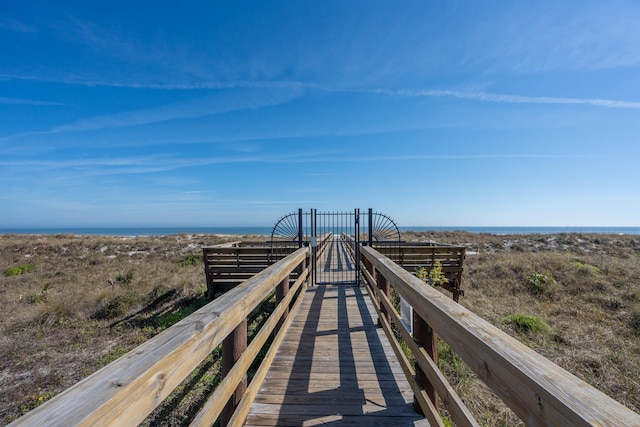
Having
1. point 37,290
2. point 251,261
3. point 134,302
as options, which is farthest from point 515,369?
point 37,290

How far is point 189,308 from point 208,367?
138 inches

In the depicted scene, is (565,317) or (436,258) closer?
(565,317)

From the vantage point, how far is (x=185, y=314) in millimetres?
7125

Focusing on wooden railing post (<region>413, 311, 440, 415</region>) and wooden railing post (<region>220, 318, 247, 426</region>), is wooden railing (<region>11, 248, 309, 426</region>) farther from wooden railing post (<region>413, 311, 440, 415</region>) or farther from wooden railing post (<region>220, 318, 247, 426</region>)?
wooden railing post (<region>413, 311, 440, 415</region>)

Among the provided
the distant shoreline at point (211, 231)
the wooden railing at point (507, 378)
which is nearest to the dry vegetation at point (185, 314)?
the wooden railing at point (507, 378)

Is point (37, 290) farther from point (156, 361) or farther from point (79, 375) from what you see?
point (156, 361)

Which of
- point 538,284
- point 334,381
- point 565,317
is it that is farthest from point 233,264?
point 538,284

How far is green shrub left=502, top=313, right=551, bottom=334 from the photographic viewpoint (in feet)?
20.1

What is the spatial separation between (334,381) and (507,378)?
Answer: 221 centimetres

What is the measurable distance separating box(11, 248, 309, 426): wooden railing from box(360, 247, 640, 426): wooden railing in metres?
1.21

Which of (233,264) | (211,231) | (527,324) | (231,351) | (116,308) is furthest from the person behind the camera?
(211,231)

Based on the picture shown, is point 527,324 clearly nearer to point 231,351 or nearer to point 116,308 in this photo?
point 231,351


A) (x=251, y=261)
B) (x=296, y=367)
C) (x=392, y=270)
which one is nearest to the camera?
(x=392, y=270)

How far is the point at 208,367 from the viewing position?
4523 millimetres
